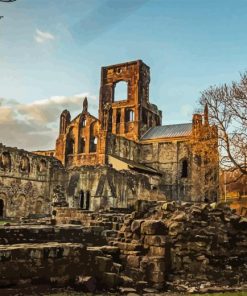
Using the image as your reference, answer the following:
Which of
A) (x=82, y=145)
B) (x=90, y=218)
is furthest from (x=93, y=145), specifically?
(x=90, y=218)

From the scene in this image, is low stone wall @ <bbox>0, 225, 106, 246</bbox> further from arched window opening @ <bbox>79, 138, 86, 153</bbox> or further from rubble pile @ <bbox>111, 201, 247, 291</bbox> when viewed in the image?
arched window opening @ <bbox>79, 138, 86, 153</bbox>

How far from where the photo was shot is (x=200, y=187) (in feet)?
155

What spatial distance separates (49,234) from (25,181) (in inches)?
1074

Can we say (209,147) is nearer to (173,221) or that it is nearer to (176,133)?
(173,221)

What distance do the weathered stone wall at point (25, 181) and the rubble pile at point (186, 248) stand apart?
26964 millimetres

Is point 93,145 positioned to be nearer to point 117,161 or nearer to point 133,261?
point 117,161

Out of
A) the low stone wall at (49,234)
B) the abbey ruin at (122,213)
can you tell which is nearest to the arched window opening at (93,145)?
the abbey ruin at (122,213)

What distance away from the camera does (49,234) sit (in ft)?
37.3

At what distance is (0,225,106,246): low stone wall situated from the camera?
10.5 metres

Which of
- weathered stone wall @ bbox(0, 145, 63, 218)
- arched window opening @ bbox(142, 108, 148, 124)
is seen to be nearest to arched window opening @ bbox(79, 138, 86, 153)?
weathered stone wall @ bbox(0, 145, 63, 218)

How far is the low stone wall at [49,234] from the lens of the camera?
34.6ft

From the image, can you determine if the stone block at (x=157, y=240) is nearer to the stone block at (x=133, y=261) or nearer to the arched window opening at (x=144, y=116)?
the stone block at (x=133, y=261)

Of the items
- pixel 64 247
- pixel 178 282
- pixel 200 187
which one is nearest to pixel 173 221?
pixel 178 282

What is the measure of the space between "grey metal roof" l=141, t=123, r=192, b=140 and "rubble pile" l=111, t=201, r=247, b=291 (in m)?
42.1
